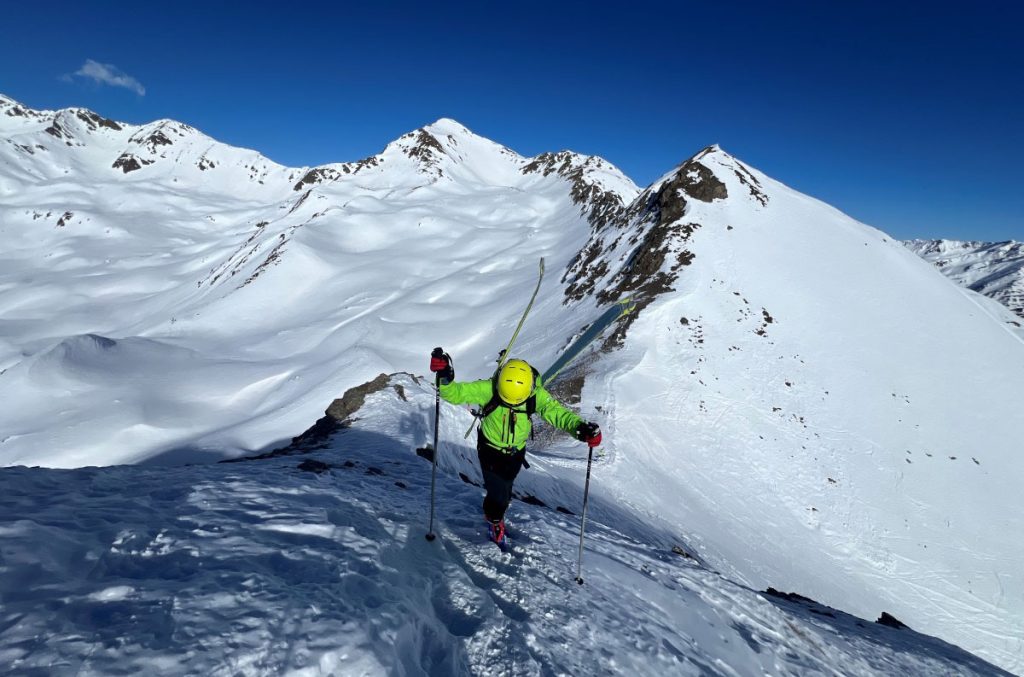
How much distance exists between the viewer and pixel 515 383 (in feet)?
19.4

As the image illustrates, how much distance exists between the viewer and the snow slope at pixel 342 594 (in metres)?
3.36

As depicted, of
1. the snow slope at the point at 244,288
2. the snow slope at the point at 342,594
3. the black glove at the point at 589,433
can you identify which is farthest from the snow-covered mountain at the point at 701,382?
the black glove at the point at 589,433

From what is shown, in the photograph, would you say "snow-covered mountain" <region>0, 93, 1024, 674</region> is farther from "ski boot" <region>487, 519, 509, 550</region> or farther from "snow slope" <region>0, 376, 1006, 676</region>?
"ski boot" <region>487, 519, 509, 550</region>

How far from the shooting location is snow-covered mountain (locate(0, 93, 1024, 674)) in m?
16.2

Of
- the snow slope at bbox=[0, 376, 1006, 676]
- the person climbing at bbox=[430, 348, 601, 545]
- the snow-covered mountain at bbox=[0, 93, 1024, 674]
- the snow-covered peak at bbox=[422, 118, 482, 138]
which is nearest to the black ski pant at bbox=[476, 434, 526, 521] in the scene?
the person climbing at bbox=[430, 348, 601, 545]

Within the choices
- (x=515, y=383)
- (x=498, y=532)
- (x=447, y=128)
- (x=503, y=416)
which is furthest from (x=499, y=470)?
(x=447, y=128)

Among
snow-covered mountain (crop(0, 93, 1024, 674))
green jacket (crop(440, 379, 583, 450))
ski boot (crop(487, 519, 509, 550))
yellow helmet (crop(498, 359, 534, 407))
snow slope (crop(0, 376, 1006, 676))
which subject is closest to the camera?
snow slope (crop(0, 376, 1006, 676))

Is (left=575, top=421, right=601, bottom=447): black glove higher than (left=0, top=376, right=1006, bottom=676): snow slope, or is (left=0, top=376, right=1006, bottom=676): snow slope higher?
(left=575, top=421, right=601, bottom=447): black glove

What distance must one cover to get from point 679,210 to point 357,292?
1469 inches

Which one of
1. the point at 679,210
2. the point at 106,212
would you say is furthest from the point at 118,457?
the point at 106,212

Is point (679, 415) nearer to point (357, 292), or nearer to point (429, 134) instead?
point (357, 292)

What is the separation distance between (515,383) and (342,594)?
9.62ft

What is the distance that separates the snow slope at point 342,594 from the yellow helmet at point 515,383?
7.31ft

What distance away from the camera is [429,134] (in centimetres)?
13925
